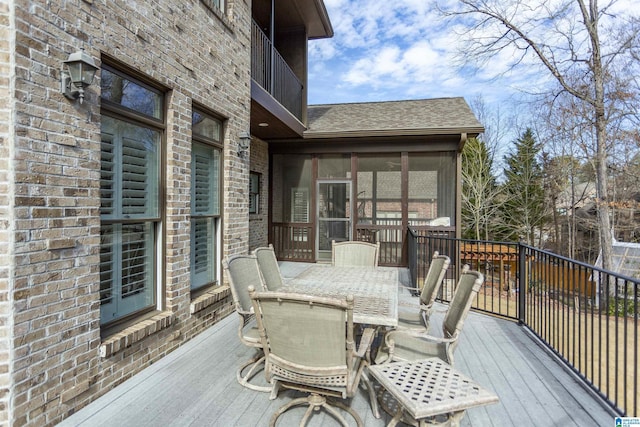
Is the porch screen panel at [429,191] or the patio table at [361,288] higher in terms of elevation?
the porch screen panel at [429,191]

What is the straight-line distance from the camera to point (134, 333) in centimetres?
256

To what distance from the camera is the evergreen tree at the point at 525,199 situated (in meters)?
15.1

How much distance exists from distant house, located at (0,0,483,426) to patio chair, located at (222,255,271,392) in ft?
Result: 2.38

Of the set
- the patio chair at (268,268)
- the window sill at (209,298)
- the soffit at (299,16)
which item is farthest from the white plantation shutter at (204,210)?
the soffit at (299,16)

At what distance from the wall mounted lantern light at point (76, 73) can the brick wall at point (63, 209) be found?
0.12 ft

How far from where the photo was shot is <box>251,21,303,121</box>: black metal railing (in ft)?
17.9

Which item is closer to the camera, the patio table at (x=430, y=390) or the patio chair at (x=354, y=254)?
the patio table at (x=430, y=390)

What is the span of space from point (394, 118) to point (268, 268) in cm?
584

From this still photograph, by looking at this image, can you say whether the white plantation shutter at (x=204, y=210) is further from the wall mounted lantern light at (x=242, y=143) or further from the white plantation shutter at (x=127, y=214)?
the white plantation shutter at (x=127, y=214)

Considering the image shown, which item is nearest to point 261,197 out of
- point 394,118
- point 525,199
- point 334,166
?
point 334,166

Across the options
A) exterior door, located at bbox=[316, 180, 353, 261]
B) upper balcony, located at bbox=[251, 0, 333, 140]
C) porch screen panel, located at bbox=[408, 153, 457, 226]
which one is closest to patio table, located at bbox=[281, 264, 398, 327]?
upper balcony, located at bbox=[251, 0, 333, 140]

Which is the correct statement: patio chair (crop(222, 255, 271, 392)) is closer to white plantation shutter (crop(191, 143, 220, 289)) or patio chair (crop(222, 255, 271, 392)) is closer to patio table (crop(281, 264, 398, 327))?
patio table (crop(281, 264, 398, 327))

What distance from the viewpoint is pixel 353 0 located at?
32.3ft

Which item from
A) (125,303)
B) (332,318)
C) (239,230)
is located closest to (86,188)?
(125,303)
